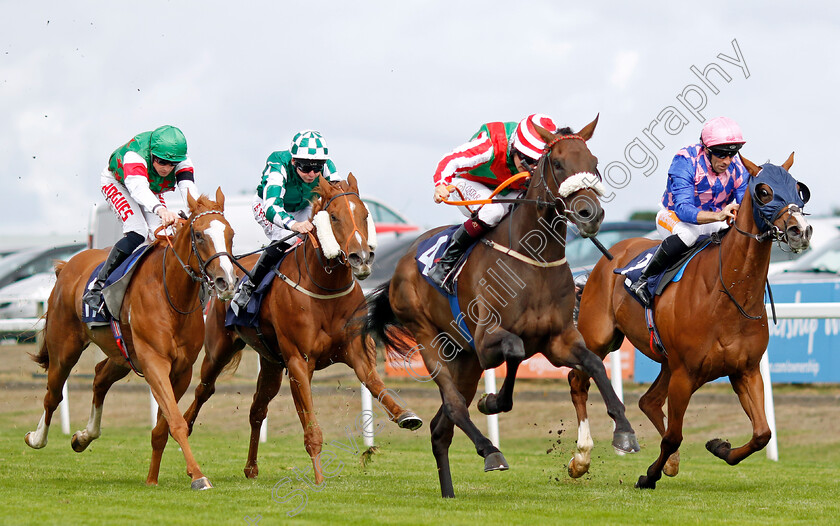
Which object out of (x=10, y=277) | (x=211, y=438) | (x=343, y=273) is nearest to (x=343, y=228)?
(x=343, y=273)

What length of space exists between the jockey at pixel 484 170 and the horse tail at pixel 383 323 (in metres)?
0.59

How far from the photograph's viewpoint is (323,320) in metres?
7.16

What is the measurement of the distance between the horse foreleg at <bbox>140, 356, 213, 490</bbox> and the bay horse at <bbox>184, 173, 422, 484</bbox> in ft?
2.36

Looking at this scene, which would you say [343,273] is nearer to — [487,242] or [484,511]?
[487,242]

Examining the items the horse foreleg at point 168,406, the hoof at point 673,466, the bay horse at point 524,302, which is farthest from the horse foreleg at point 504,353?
the horse foreleg at point 168,406

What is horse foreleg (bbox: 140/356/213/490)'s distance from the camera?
635 centimetres

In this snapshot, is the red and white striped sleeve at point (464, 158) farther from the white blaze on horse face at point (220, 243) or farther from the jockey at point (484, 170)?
→ the white blaze on horse face at point (220, 243)

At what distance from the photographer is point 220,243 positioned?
253 inches

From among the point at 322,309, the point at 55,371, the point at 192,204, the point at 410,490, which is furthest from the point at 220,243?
the point at 55,371

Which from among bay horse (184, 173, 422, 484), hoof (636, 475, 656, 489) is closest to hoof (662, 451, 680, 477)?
hoof (636, 475, 656, 489)

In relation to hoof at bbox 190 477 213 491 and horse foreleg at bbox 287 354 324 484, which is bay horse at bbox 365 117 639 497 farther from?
hoof at bbox 190 477 213 491

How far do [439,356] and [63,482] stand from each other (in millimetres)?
2582

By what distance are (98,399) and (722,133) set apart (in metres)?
4.67

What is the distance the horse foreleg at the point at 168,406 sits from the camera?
6352 millimetres
